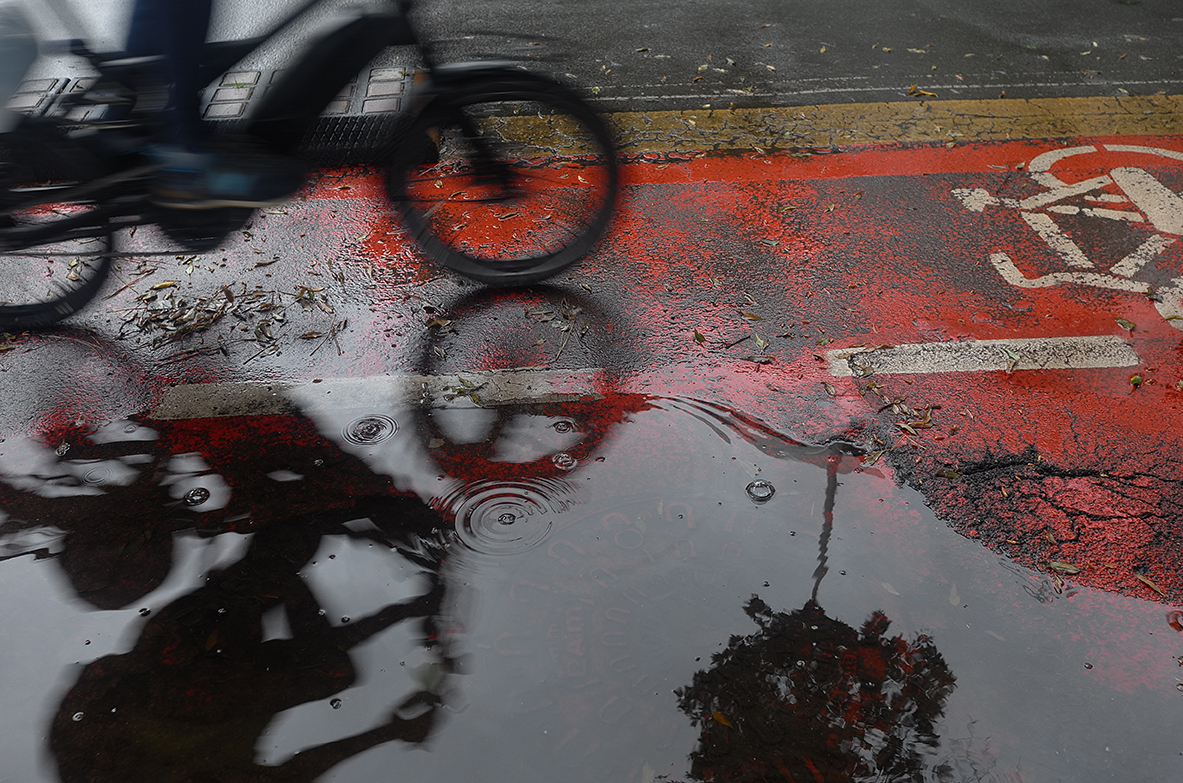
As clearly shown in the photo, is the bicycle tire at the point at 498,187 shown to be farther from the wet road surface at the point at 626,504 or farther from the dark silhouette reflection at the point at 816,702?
the dark silhouette reflection at the point at 816,702

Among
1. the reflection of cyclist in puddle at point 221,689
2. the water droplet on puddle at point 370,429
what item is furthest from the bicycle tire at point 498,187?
the reflection of cyclist in puddle at point 221,689

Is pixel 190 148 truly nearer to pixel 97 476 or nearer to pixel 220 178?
pixel 220 178

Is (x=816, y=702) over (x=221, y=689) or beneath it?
beneath

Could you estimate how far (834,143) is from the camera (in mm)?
5289

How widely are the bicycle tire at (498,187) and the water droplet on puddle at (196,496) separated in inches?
61.7

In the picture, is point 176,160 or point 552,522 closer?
point 552,522

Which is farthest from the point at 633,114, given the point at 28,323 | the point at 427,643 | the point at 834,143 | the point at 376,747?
the point at 376,747

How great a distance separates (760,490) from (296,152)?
2563mm

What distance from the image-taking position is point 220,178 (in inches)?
137

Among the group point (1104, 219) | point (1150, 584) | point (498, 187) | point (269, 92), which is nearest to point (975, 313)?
point (1104, 219)

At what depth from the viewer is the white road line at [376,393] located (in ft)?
11.2

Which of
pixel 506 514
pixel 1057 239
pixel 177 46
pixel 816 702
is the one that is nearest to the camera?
pixel 816 702

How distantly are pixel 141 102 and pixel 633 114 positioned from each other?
3.27 m

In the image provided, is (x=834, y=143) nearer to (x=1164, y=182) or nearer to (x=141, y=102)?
(x=1164, y=182)
